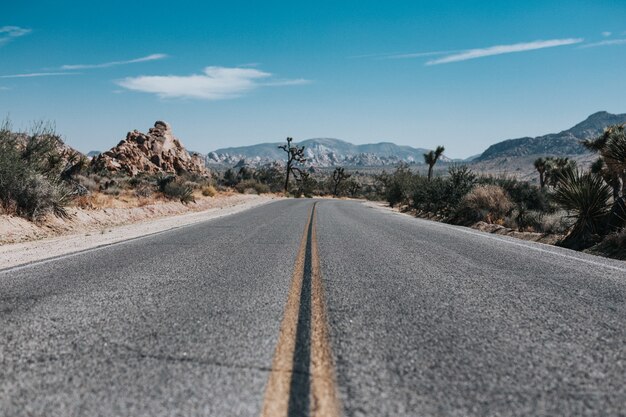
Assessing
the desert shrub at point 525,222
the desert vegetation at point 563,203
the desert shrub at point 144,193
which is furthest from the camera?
the desert shrub at point 144,193

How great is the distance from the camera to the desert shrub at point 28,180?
11844 mm

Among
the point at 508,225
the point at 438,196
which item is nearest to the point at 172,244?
the point at 508,225

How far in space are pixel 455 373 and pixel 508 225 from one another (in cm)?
1639

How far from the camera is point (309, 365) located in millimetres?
2654

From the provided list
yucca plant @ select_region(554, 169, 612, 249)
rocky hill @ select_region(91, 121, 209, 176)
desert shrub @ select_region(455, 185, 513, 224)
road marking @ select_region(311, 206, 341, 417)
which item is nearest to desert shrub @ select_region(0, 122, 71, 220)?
road marking @ select_region(311, 206, 341, 417)

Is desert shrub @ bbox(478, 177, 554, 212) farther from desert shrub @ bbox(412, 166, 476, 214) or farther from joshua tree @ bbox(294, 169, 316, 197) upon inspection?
joshua tree @ bbox(294, 169, 316, 197)

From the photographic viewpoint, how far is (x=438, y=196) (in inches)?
961

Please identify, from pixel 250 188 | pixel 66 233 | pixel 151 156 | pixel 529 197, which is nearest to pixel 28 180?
pixel 66 233

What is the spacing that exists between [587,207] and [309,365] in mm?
10705

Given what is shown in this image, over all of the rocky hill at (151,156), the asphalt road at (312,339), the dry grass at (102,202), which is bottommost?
the dry grass at (102,202)

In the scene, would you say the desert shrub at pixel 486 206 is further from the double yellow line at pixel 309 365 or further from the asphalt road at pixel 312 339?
the double yellow line at pixel 309 365

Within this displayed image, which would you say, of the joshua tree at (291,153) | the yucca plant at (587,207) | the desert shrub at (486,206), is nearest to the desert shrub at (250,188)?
the joshua tree at (291,153)

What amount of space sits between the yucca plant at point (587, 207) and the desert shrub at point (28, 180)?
14.2m

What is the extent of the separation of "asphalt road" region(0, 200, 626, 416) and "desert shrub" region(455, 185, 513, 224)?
41.3ft
